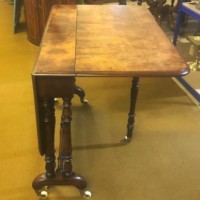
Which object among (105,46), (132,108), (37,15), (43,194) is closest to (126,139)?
(132,108)

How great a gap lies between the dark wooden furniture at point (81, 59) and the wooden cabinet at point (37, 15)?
136 cm

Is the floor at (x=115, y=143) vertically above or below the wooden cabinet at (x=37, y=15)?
below

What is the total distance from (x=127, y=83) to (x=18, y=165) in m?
1.33

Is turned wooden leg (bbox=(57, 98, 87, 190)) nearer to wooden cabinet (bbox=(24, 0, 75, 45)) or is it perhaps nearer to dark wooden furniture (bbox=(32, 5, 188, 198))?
dark wooden furniture (bbox=(32, 5, 188, 198))

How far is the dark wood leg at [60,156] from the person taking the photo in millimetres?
1306

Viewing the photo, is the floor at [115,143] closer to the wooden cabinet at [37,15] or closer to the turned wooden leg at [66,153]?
the turned wooden leg at [66,153]

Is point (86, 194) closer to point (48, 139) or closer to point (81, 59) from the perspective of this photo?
point (48, 139)

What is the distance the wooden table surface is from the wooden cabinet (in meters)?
1.33

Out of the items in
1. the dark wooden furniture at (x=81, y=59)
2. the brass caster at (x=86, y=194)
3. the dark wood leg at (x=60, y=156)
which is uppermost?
the dark wooden furniture at (x=81, y=59)

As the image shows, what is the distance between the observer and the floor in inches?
62.2

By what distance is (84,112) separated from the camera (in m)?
2.21

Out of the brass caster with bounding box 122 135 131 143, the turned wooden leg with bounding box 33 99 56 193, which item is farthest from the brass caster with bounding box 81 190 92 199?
the brass caster with bounding box 122 135 131 143

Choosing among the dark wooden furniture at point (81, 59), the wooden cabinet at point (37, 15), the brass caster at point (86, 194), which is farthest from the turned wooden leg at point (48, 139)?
the wooden cabinet at point (37, 15)

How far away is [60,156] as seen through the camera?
1440 mm
